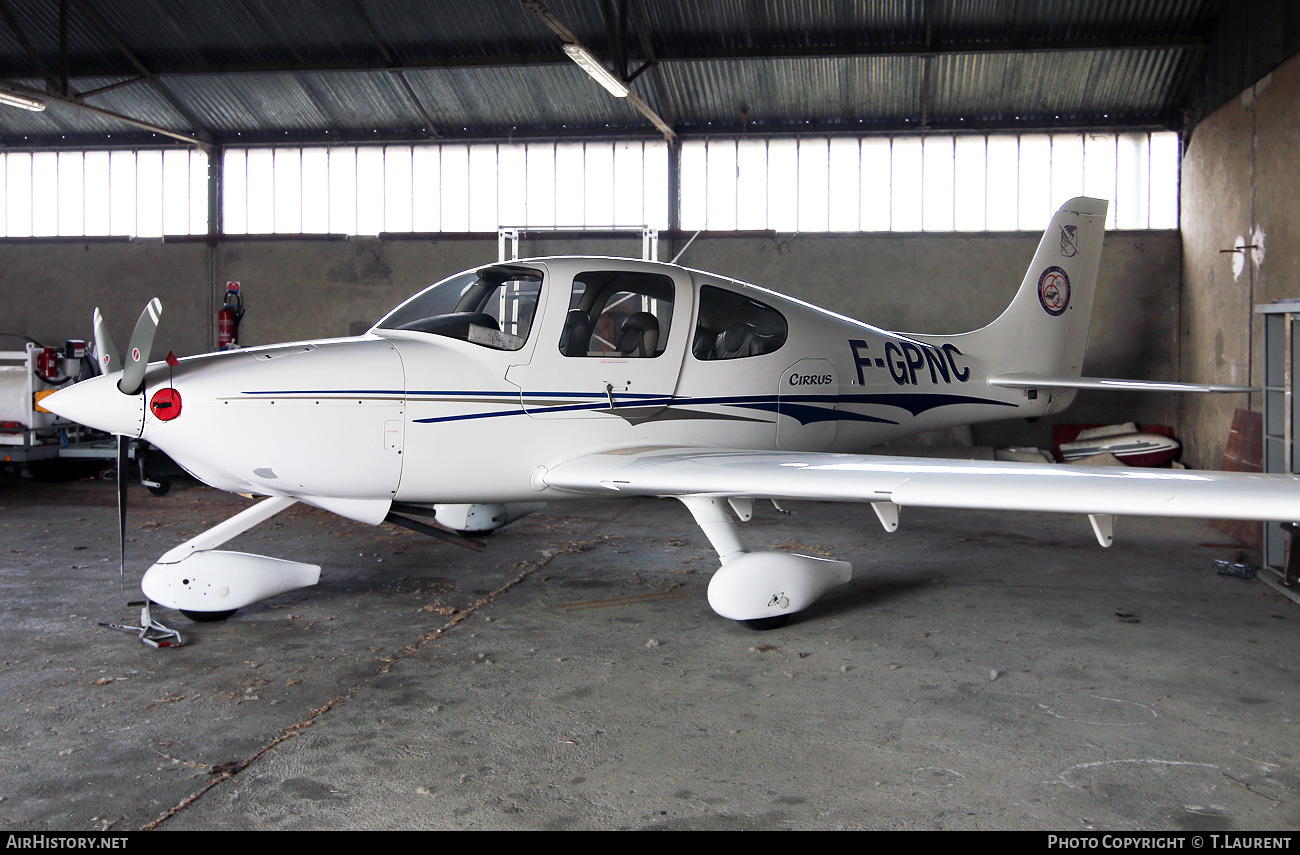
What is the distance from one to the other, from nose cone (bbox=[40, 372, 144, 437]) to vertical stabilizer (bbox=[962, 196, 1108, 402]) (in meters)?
5.99

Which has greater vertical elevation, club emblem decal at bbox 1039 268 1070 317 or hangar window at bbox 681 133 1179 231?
hangar window at bbox 681 133 1179 231

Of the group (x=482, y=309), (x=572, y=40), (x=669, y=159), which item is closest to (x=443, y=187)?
(x=669, y=159)

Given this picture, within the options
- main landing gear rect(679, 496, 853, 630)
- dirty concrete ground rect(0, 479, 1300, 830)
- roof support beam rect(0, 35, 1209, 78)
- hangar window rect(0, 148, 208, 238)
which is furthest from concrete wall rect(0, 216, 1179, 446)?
main landing gear rect(679, 496, 853, 630)

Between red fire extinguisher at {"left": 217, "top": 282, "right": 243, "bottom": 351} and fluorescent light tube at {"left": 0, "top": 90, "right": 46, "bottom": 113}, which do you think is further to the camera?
red fire extinguisher at {"left": 217, "top": 282, "right": 243, "bottom": 351}

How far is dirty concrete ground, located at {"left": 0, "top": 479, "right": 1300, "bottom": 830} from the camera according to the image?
276 centimetres

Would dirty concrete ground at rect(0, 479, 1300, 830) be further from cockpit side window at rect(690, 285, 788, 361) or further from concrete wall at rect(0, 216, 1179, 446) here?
concrete wall at rect(0, 216, 1179, 446)

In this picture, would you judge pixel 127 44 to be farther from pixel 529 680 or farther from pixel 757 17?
pixel 529 680

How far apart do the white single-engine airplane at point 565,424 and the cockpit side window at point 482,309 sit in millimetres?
13

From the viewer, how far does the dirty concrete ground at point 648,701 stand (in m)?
2.76

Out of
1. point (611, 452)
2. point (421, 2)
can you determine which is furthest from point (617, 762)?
point (421, 2)

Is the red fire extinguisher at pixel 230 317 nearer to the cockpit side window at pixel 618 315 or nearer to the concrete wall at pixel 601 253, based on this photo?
the concrete wall at pixel 601 253

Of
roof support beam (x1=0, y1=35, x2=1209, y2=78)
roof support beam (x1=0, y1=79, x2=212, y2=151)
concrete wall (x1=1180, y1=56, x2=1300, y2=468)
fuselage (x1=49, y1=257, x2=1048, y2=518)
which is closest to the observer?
fuselage (x1=49, y1=257, x2=1048, y2=518)

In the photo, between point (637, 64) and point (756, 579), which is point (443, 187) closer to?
point (637, 64)

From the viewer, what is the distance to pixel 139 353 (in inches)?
166
